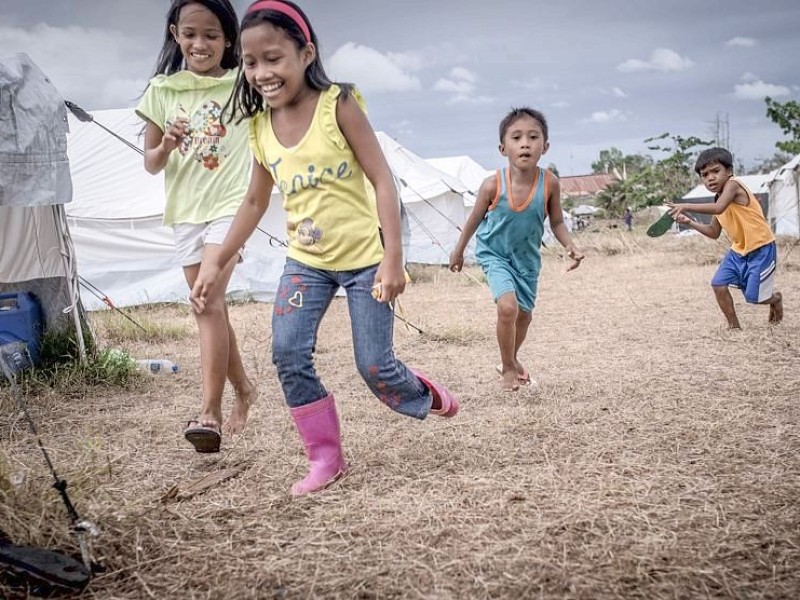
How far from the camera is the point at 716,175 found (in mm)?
5531

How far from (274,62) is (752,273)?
4.24 metres

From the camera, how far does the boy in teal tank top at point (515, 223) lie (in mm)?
3977

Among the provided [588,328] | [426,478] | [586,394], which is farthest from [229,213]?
[588,328]

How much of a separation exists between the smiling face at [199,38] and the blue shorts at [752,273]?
396cm

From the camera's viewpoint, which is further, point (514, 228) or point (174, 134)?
point (514, 228)

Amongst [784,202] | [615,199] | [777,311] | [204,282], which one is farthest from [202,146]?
[615,199]

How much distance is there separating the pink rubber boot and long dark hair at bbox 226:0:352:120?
101 cm

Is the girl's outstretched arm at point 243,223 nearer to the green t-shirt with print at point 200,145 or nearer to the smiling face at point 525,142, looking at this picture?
the green t-shirt with print at point 200,145

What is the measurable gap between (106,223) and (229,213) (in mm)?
7456

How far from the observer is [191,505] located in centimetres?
238

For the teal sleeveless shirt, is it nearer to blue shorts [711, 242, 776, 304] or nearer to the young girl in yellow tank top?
the young girl in yellow tank top

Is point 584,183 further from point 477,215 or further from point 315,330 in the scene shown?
point 315,330

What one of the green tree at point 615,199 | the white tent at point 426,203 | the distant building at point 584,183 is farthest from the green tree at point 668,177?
the distant building at point 584,183

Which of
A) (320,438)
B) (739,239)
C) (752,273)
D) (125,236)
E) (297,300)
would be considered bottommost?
(320,438)
